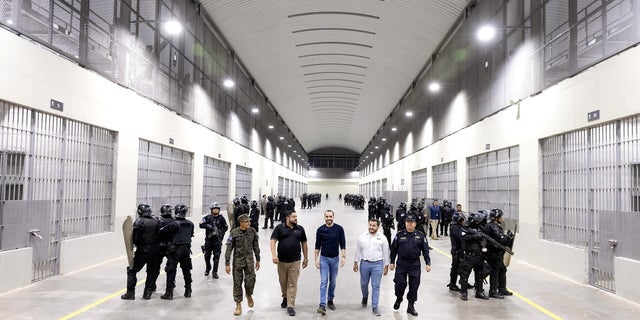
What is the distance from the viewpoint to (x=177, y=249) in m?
7.86

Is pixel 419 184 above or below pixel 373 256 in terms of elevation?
above

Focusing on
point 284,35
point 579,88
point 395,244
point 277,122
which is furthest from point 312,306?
point 277,122

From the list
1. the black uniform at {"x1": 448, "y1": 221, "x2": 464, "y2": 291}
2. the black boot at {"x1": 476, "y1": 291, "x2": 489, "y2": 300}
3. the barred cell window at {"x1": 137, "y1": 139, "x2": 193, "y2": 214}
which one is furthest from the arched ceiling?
the black boot at {"x1": 476, "y1": 291, "x2": 489, "y2": 300}

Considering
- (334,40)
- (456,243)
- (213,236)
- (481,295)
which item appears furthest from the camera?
(334,40)

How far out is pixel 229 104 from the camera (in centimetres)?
2491

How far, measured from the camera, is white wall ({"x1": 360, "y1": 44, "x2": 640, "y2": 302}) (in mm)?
8234

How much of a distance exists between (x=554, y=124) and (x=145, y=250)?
958 cm

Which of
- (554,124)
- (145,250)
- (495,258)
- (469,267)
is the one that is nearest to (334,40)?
(554,124)

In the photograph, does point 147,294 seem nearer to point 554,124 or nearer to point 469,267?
point 469,267

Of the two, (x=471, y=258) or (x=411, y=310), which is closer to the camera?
(x=411, y=310)

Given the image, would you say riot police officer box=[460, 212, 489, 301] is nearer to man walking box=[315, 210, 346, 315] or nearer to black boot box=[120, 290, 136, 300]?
man walking box=[315, 210, 346, 315]

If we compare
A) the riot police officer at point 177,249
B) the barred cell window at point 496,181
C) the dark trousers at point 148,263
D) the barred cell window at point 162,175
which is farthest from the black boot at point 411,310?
the barred cell window at point 162,175

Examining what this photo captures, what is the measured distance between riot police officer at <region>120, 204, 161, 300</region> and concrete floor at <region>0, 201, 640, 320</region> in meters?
0.22

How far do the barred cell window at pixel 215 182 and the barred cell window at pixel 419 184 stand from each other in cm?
1132
